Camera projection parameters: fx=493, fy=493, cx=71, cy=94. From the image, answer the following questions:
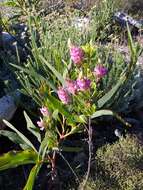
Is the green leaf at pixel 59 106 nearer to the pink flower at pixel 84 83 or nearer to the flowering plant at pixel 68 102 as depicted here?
the flowering plant at pixel 68 102

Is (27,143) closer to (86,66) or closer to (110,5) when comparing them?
(86,66)

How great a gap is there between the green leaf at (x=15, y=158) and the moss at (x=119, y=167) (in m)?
0.53

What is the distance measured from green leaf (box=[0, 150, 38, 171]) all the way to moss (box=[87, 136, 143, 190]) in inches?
20.8

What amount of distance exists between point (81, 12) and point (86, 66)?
148 inches

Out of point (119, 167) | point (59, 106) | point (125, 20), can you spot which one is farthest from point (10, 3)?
point (59, 106)

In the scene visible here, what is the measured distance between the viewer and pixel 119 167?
3.30 metres

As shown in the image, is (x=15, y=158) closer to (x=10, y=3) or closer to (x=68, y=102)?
(x=68, y=102)

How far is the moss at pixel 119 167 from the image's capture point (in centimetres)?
318

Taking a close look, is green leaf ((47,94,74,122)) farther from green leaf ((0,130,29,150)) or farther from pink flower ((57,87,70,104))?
green leaf ((0,130,29,150))

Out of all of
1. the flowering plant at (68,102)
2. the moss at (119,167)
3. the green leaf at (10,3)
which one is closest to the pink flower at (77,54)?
the flowering plant at (68,102)

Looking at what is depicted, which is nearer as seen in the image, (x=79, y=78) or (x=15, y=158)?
(x=79, y=78)

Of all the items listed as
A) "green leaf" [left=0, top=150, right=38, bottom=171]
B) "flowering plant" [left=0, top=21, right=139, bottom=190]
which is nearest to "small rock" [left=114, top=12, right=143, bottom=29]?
"flowering plant" [left=0, top=21, right=139, bottom=190]

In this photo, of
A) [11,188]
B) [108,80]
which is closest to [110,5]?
[108,80]

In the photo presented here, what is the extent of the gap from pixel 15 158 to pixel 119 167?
0.84 meters
